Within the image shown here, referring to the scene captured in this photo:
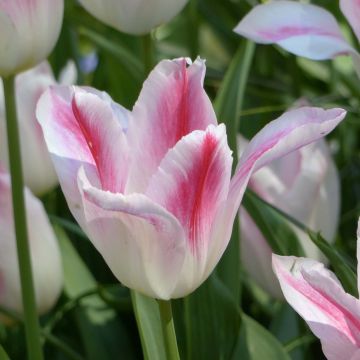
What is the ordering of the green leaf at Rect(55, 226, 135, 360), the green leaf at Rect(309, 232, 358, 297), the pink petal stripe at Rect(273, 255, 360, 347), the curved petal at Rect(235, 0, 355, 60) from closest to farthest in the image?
the pink petal stripe at Rect(273, 255, 360, 347) → the green leaf at Rect(309, 232, 358, 297) → the curved petal at Rect(235, 0, 355, 60) → the green leaf at Rect(55, 226, 135, 360)

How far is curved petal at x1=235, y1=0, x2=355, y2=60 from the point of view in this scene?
76cm

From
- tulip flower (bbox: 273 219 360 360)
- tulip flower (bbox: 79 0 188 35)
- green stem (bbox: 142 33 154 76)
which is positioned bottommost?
green stem (bbox: 142 33 154 76)

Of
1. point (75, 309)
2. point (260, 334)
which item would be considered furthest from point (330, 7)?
point (260, 334)

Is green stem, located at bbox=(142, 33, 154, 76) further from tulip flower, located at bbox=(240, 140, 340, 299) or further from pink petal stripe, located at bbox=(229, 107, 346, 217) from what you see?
pink petal stripe, located at bbox=(229, 107, 346, 217)

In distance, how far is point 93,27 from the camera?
1.23m

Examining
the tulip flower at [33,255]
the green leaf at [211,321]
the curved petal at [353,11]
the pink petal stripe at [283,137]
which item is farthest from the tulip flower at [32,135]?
the pink petal stripe at [283,137]

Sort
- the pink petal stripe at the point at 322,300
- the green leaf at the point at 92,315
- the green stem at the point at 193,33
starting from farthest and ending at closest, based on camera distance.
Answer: the green stem at the point at 193,33
the green leaf at the point at 92,315
the pink petal stripe at the point at 322,300

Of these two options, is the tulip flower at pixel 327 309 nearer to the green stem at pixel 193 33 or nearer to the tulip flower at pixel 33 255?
the tulip flower at pixel 33 255

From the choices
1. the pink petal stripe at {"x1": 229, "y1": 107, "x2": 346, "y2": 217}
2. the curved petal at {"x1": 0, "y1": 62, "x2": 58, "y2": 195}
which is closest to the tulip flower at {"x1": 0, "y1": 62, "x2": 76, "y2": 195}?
the curved petal at {"x1": 0, "y1": 62, "x2": 58, "y2": 195}

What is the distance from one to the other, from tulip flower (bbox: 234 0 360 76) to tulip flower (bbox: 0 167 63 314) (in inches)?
9.1

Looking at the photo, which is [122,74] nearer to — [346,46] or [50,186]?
[50,186]

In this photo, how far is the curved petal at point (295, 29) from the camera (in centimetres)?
76

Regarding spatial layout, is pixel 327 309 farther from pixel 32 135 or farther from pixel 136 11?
pixel 32 135

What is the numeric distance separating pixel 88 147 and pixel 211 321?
0.31m
